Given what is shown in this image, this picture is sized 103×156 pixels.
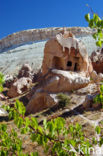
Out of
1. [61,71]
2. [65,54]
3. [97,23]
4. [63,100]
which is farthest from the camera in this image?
[65,54]

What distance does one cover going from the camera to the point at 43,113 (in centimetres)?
899

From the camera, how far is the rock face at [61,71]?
10.1m

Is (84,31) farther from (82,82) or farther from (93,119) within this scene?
(93,119)

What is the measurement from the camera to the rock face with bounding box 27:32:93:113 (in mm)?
10117

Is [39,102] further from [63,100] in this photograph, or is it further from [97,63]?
[97,63]

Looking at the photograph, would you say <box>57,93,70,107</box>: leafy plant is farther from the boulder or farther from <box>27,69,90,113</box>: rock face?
the boulder

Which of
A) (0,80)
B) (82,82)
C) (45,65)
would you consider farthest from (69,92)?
(0,80)

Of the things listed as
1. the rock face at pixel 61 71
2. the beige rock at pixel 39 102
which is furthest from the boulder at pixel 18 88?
the beige rock at pixel 39 102

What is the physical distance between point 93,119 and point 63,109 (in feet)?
7.70

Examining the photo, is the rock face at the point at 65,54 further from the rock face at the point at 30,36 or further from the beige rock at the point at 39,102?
the rock face at the point at 30,36

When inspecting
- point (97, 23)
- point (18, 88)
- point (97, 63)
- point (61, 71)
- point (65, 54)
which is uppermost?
point (97, 63)

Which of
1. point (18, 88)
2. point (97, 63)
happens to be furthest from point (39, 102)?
point (97, 63)

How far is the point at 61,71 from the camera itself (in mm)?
10602

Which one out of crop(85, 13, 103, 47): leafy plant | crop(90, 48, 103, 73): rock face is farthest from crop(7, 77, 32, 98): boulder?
crop(85, 13, 103, 47): leafy plant
